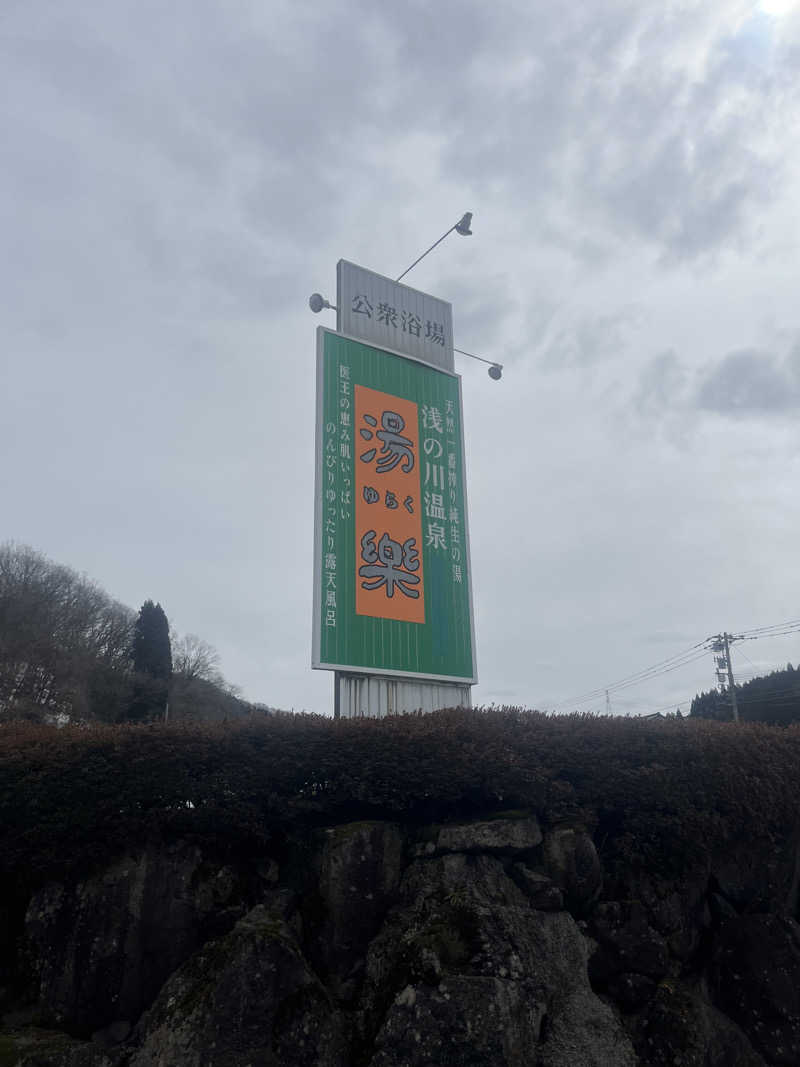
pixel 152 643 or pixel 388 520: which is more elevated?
pixel 152 643

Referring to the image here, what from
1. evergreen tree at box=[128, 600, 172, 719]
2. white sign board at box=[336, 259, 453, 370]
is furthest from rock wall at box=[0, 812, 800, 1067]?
evergreen tree at box=[128, 600, 172, 719]

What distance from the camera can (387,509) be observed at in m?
10.7

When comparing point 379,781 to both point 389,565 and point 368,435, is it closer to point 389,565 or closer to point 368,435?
point 389,565

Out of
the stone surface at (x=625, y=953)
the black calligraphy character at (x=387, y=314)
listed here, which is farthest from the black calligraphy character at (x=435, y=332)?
the stone surface at (x=625, y=953)

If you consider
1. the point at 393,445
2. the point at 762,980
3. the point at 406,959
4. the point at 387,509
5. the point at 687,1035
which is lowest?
the point at 687,1035

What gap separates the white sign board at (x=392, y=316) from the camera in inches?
466

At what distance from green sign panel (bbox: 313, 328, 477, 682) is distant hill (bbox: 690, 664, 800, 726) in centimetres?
1900

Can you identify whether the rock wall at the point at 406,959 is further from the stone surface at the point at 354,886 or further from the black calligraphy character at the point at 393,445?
the black calligraphy character at the point at 393,445

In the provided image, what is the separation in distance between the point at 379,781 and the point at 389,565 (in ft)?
13.6

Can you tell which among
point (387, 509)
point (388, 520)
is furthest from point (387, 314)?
point (388, 520)

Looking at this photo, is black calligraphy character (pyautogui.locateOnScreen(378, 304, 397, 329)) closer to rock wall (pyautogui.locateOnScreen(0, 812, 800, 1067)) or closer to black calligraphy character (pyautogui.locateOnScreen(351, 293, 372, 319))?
black calligraphy character (pyautogui.locateOnScreen(351, 293, 372, 319))

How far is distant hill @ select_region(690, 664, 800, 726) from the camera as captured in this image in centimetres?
2809

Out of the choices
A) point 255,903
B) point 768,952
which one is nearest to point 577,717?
point 768,952

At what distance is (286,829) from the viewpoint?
6.54m
